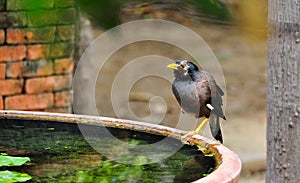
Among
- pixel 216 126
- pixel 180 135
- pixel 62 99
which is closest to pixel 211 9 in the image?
pixel 180 135

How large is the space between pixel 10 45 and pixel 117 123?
1.21 metres

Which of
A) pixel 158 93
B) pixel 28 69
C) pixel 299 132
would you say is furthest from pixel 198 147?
pixel 158 93

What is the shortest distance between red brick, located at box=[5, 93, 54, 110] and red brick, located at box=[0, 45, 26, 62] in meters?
0.19

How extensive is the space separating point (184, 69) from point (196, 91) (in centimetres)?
11

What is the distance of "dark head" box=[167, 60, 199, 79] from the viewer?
2.20 meters

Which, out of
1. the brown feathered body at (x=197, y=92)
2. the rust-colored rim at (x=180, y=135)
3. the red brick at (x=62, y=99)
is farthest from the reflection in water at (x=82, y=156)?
the red brick at (x=62, y=99)

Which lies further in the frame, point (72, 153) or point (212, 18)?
point (72, 153)

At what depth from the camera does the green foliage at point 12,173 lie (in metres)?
1.56

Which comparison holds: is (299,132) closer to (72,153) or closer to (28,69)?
(72,153)

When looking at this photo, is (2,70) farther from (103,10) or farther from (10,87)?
(103,10)

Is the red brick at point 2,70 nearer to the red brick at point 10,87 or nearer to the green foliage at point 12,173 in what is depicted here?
the red brick at point 10,87

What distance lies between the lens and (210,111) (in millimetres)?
2199

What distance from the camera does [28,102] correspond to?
127 inches

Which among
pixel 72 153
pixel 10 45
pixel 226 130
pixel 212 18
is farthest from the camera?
pixel 226 130
